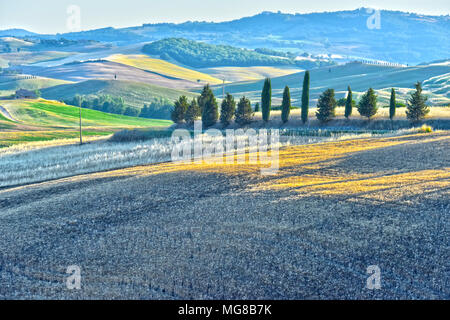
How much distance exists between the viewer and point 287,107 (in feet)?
221

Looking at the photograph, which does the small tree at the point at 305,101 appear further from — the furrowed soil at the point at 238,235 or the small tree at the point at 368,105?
the furrowed soil at the point at 238,235

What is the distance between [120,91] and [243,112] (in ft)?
316

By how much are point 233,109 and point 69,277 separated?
56.7 meters

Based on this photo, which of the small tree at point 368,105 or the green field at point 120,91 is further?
the green field at point 120,91

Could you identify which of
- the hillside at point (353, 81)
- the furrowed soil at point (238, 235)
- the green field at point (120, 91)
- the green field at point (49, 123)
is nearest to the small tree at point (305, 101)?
the furrowed soil at point (238, 235)

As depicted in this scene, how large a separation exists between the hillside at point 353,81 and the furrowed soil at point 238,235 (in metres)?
99.1

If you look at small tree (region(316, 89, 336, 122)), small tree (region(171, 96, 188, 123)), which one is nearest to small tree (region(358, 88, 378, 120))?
small tree (region(316, 89, 336, 122))

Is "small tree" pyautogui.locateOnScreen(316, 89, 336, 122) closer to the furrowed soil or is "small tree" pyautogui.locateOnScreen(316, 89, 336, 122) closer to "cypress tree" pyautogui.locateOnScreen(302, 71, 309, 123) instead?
"cypress tree" pyautogui.locateOnScreen(302, 71, 309, 123)

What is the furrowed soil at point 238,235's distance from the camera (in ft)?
53.5

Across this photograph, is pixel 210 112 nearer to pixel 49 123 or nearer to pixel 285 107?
pixel 285 107

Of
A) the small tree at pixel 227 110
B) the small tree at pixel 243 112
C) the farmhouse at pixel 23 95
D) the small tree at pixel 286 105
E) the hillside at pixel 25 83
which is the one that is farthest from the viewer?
the hillside at pixel 25 83

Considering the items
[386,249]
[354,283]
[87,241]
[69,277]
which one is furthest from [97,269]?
[386,249]

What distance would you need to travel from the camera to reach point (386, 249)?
17938mm
